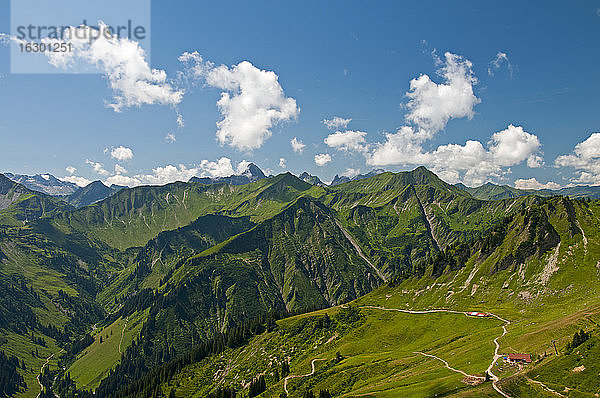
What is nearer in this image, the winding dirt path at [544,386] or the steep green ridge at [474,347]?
the winding dirt path at [544,386]

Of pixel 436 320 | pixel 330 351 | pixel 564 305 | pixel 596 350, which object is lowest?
pixel 330 351

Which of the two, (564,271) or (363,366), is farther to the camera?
(564,271)

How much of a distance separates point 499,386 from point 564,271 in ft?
507

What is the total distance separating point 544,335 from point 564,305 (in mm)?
76783

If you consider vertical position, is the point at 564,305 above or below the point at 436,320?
above

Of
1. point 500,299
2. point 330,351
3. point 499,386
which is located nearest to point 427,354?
point 499,386

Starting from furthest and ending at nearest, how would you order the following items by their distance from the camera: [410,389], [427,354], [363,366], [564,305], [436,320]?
1. [436,320]
2. [564,305]
3. [363,366]
4. [427,354]
5. [410,389]

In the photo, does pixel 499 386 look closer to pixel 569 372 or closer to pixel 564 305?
pixel 569 372

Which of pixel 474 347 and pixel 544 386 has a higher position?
pixel 544 386

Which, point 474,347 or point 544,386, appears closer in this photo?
point 544,386

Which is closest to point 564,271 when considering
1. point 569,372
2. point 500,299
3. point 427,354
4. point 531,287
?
point 531,287

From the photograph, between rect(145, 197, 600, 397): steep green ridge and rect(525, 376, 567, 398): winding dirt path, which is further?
rect(145, 197, 600, 397): steep green ridge

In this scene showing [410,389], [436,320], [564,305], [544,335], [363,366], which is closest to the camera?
[410,389]

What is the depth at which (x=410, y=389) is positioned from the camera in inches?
3671
